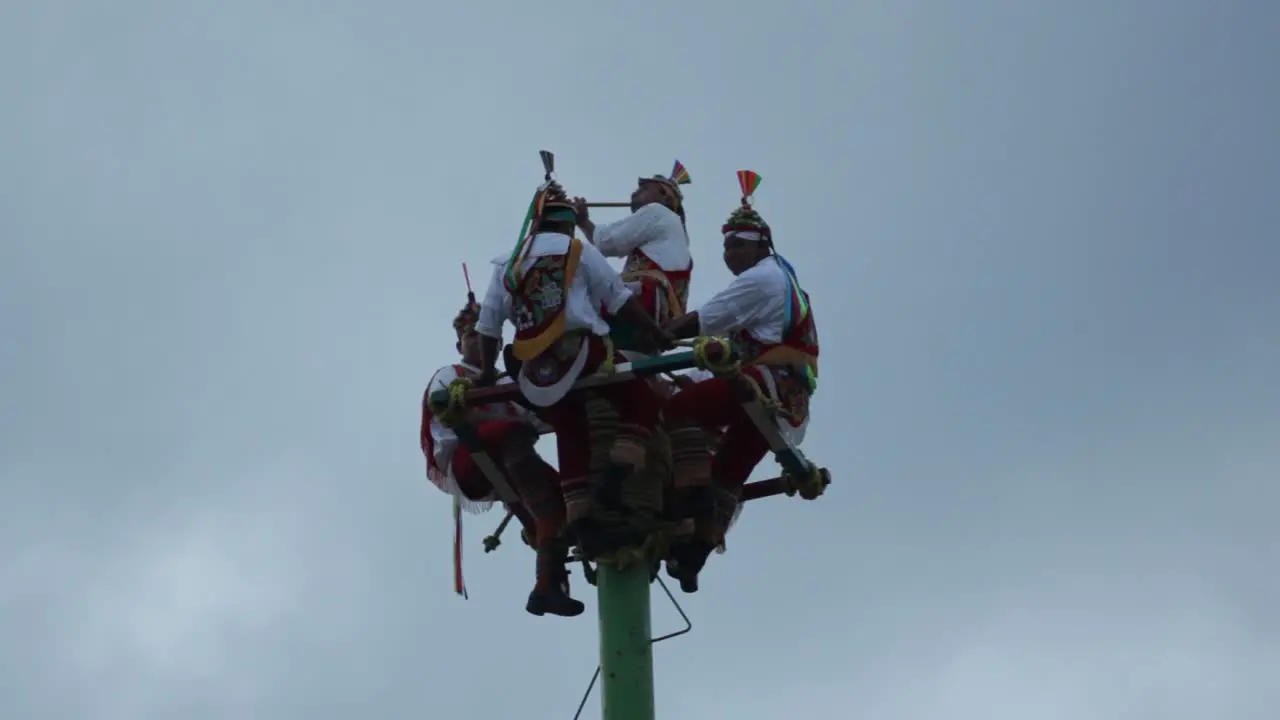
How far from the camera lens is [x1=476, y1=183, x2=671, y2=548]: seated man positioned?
91.6 feet

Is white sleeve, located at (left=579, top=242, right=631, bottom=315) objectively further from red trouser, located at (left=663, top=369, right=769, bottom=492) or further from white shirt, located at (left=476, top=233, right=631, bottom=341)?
red trouser, located at (left=663, top=369, right=769, bottom=492)

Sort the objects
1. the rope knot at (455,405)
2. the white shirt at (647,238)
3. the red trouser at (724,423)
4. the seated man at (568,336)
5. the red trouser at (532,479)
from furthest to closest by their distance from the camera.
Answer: the white shirt at (647,238)
the red trouser at (532,479)
the red trouser at (724,423)
the rope knot at (455,405)
the seated man at (568,336)

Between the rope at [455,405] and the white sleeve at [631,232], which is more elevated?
the white sleeve at [631,232]

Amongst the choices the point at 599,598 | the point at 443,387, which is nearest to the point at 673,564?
the point at 599,598

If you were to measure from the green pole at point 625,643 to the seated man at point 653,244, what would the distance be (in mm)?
2623

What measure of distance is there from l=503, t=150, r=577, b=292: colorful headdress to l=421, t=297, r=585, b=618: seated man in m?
1.27

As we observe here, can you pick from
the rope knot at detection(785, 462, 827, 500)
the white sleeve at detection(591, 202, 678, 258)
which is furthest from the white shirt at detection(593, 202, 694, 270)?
the rope knot at detection(785, 462, 827, 500)

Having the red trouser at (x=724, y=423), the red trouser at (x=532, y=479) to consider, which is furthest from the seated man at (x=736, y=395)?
the red trouser at (x=532, y=479)

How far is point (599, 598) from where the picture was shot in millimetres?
28891

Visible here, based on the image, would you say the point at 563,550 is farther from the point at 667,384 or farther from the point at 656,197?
the point at 656,197

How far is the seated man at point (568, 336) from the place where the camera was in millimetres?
27922

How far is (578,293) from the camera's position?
2802 cm

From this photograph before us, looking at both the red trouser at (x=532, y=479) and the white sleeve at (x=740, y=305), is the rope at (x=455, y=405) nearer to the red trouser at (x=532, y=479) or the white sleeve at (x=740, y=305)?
the red trouser at (x=532, y=479)

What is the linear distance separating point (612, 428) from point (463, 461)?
2.25 metres
